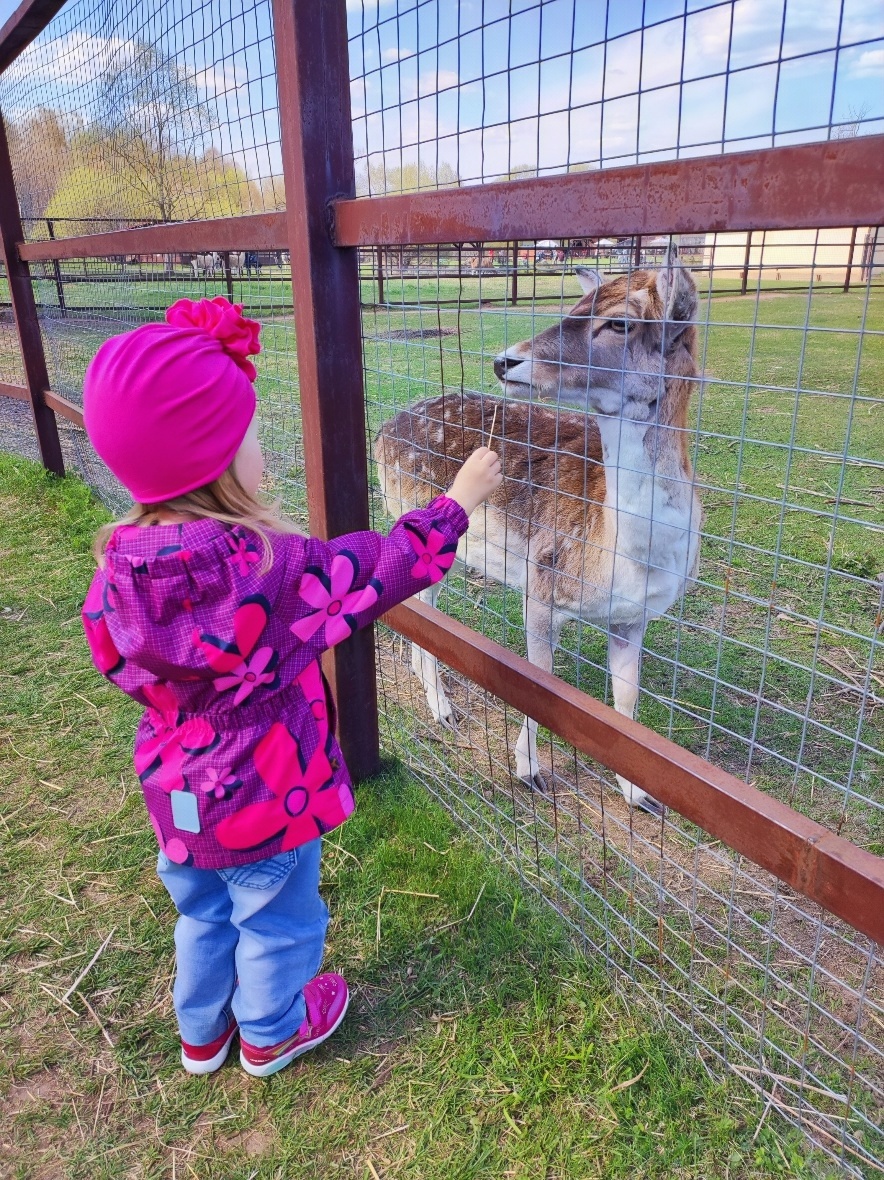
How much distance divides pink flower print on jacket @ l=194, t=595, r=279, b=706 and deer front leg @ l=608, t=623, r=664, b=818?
1.93 meters

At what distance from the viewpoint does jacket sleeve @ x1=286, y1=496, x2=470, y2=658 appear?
1795 millimetres

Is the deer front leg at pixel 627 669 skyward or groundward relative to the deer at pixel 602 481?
groundward

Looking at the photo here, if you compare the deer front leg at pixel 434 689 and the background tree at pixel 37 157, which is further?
the background tree at pixel 37 157

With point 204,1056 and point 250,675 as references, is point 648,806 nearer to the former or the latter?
point 204,1056

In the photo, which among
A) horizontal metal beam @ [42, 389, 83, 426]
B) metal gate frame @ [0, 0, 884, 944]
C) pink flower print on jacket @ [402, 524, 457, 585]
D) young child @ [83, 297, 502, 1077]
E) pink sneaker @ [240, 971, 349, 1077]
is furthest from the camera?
horizontal metal beam @ [42, 389, 83, 426]

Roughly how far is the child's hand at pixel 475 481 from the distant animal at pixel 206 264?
8.73 feet

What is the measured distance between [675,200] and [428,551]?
844mm

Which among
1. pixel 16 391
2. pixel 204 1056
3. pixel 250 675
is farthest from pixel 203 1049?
pixel 16 391

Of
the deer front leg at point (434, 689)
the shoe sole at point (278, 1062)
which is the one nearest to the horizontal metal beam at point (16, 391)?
the deer front leg at point (434, 689)

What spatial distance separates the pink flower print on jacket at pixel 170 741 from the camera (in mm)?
1800

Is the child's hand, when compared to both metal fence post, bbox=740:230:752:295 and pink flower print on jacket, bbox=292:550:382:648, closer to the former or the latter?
pink flower print on jacket, bbox=292:550:382:648

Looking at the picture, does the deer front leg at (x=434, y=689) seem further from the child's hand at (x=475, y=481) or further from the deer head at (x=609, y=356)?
the child's hand at (x=475, y=481)

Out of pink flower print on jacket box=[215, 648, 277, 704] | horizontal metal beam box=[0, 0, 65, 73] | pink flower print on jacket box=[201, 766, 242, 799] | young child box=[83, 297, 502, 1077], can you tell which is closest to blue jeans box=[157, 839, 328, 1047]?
young child box=[83, 297, 502, 1077]

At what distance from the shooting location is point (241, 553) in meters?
1.66
